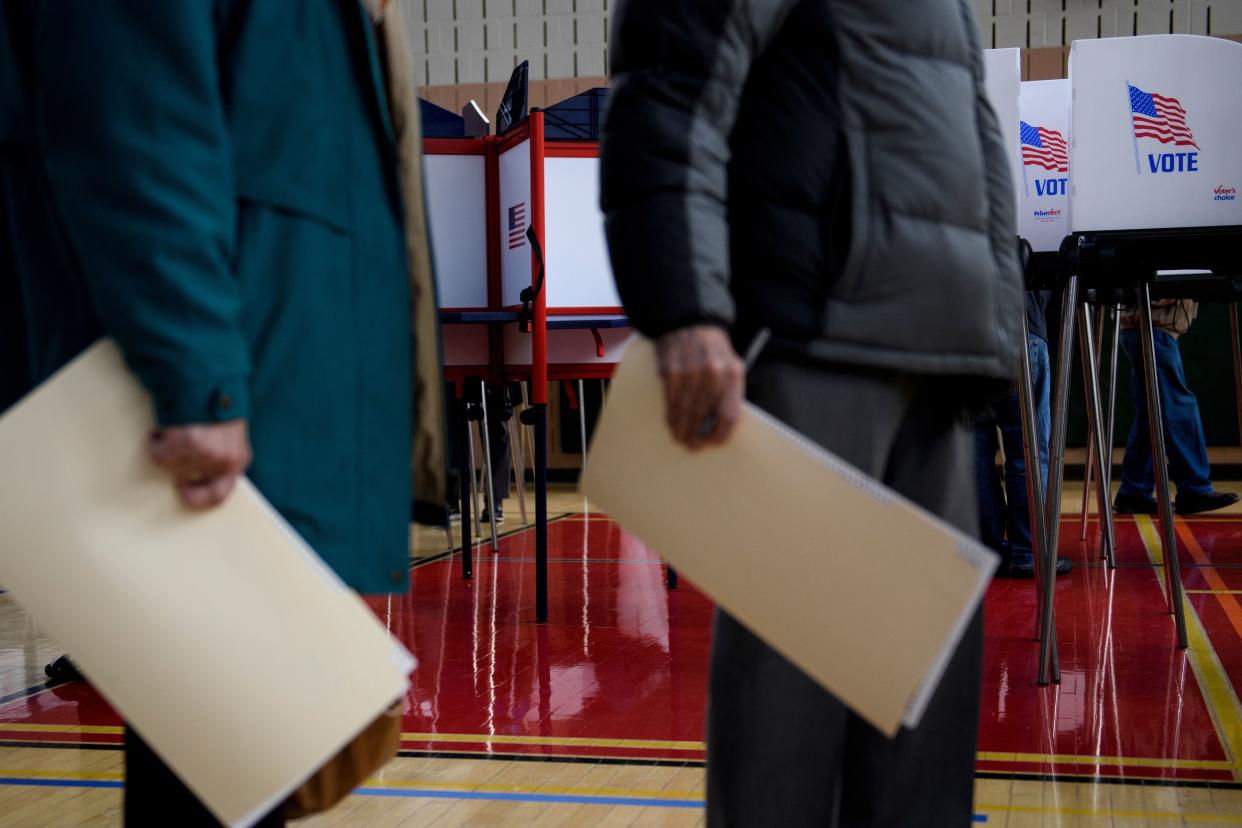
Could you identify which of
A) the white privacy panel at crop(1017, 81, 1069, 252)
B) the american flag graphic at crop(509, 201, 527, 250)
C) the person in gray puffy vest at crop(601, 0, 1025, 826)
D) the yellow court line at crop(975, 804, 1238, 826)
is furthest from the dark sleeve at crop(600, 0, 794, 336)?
the american flag graphic at crop(509, 201, 527, 250)

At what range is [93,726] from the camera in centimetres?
240

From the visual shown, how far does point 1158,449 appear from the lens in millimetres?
2748

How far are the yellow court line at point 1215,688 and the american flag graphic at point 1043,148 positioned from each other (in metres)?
1.24

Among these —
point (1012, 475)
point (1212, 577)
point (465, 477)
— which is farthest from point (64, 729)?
point (1212, 577)

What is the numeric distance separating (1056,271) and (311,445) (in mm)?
1865

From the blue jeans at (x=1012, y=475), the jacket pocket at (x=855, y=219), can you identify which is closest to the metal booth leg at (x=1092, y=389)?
the blue jeans at (x=1012, y=475)

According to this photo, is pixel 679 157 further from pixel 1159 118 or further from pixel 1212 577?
pixel 1212 577

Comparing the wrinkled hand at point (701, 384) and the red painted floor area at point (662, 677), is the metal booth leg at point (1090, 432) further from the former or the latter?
the wrinkled hand at point (701, 384)

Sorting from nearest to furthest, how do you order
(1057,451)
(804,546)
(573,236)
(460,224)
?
(804,546), (1057,451), (573,236), (460,224)

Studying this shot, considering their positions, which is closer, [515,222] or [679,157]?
[679,157]

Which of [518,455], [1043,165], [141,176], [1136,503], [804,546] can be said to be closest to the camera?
[141,176]

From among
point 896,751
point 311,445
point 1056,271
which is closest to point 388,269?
point 311,445

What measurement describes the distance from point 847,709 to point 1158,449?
1816 mm

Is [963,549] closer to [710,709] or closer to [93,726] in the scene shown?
[710,709]
